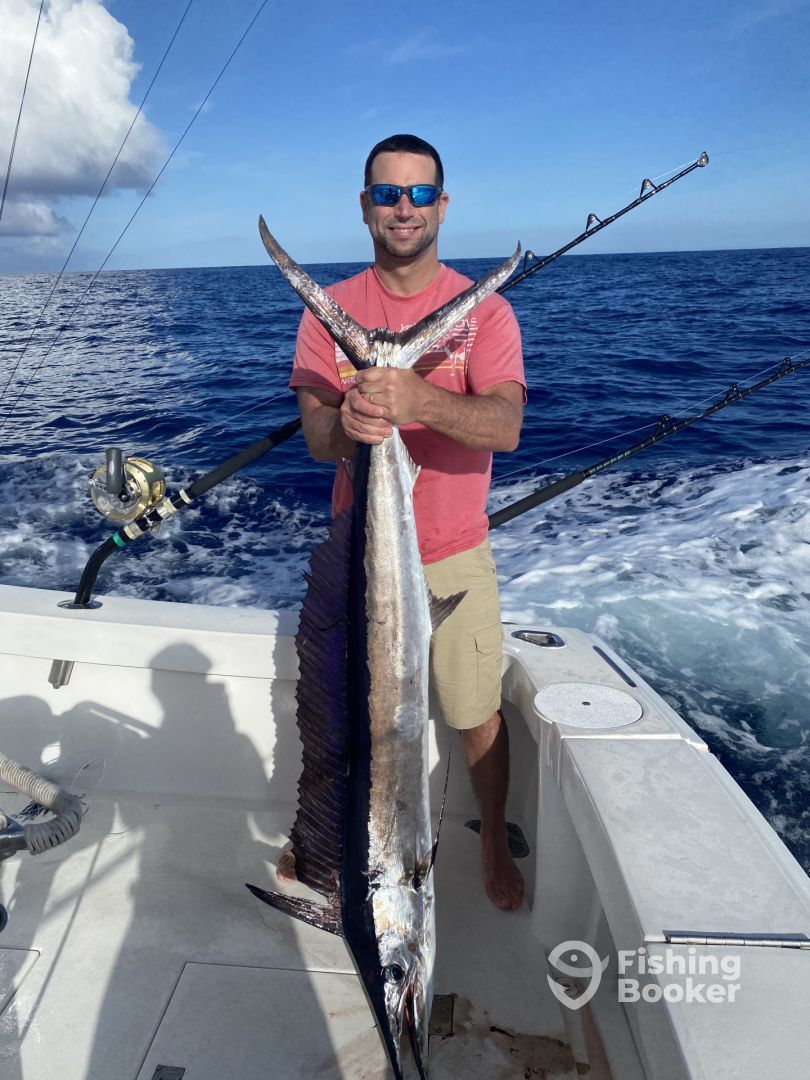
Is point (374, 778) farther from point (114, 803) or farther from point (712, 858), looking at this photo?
point (114, 803)

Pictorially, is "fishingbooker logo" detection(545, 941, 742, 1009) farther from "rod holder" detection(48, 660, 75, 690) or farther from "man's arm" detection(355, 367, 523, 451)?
"rod holder" detection(48, 660, 75, 690)

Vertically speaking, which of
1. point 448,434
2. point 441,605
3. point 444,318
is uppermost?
point 444,318

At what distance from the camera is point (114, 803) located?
242 centimetres

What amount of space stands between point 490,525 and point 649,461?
6.01 m

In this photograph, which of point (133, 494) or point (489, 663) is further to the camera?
point (133, 494)

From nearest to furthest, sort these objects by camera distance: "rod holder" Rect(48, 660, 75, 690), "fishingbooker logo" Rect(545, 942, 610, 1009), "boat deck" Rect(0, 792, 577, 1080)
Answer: "boat deck" Rect(0, 792, 577, 1080) → "fishingbooker logo" Rect(545, 942, 610, 1009) → "rod holder" Rect(48, 660, 75, 690)

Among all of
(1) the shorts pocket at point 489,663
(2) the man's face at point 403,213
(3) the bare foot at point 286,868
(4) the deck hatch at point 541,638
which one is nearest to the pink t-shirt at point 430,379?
(2) the man's face at point 403,213

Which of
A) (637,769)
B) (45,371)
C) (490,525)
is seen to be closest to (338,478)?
(490,525)

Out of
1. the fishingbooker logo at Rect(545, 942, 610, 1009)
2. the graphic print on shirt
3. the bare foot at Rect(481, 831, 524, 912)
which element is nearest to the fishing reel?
the graphic print on shirt

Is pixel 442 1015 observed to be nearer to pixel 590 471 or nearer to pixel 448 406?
pixel 448 406

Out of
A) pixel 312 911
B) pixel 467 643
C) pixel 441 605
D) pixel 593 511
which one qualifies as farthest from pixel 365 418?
pixel 593 511

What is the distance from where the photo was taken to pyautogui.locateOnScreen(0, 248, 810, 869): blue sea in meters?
3.96

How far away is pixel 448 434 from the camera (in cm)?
161

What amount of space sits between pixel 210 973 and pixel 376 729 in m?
0.86
